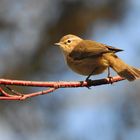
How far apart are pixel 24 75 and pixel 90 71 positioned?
8.61 m

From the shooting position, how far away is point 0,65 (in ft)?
48.8

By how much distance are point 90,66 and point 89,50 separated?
0.52 feet

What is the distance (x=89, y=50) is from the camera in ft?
19.2

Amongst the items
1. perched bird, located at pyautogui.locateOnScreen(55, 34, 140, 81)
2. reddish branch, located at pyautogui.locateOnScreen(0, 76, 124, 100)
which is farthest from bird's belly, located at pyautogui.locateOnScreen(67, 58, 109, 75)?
reddish branch, located at pyautogui.locateOnScreen(0, 76, 124, 100)

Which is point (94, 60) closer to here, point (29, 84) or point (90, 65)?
point (90, 65)

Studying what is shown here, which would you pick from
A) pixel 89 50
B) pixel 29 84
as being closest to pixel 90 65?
pixel 89 50

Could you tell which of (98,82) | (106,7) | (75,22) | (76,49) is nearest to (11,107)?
(75,22)

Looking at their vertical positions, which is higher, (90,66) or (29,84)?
(29,84)

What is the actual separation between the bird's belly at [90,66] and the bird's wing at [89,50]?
2.2 inches

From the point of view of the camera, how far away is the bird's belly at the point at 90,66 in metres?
5.76

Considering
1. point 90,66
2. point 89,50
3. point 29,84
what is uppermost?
point 29,84

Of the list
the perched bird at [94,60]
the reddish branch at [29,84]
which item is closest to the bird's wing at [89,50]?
the perched bird at [94,60]

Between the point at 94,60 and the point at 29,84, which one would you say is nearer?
the point at 29,84

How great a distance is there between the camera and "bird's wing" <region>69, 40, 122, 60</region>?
564 cm
